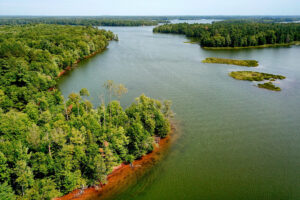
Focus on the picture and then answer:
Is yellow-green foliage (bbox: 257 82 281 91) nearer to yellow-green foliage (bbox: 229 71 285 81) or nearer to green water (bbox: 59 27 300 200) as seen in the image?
Answer: green water (bbox: 59 27 300 200)

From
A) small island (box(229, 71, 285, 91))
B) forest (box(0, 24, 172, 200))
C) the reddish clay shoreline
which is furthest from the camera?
small island (box(229, 71, 285, 91))

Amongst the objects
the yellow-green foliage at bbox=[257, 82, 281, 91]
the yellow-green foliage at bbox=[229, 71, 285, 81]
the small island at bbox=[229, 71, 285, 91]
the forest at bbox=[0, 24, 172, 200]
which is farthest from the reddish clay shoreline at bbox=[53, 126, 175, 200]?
the yellow-green foliage at bbox=[229, 71, 285, 81]

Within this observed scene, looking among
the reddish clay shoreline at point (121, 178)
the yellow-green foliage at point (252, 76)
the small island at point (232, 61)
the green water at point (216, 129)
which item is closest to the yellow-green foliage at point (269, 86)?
the green water at point (216, 129)

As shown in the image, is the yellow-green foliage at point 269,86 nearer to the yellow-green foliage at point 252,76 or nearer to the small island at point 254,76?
the small island at point 254,76

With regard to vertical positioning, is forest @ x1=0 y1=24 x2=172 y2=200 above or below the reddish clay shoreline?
above

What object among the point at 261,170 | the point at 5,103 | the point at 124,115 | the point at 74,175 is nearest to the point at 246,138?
the point at 261,170

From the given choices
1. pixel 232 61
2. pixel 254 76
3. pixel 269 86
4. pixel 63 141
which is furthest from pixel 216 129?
pixel 232 61
